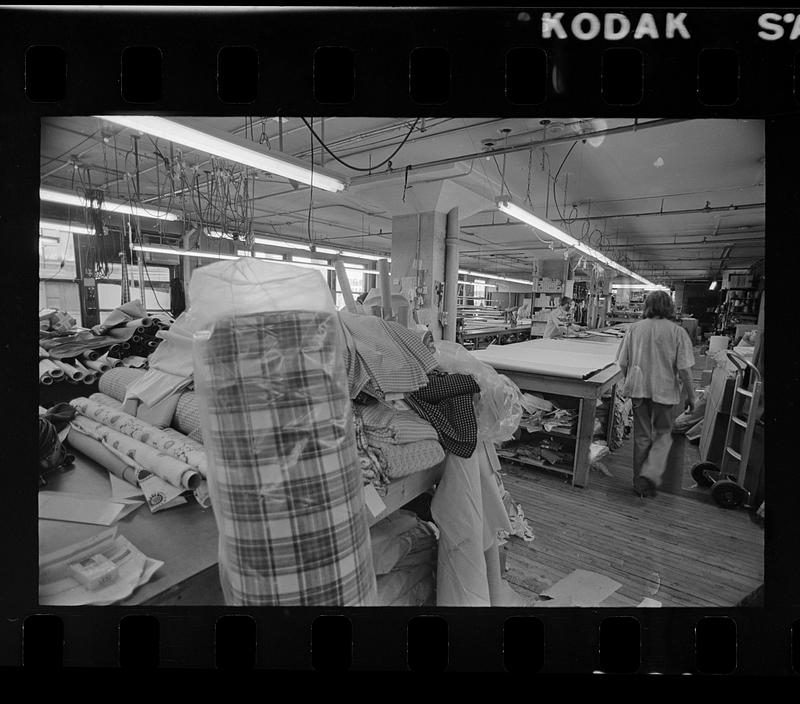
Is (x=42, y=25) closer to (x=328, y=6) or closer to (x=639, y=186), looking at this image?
Result: (x=328, y=6)

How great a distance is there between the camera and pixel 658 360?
3.33m

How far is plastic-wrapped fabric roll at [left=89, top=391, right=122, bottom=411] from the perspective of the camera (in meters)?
1.59

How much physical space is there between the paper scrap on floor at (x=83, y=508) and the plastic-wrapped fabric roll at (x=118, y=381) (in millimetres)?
567

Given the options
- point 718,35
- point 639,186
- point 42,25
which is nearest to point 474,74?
point 718,35

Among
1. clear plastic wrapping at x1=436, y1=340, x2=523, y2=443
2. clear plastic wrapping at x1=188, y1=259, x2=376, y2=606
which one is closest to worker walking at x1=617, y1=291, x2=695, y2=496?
clear plastic wrapping at x1=436, y1=340, x2=523, y2=443

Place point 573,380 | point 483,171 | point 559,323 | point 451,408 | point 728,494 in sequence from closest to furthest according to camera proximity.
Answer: point 451,408
point 728,494
point 573,380
point 483,171
point 559,323

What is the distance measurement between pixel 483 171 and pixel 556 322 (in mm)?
2922

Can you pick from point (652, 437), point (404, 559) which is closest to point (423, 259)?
point (652, 437)

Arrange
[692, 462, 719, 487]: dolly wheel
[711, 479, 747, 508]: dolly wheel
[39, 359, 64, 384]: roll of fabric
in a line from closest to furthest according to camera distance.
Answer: [39, 359, 64, 384]: roll of fabric → [711, 479, 747, 508]: dolly wheel → [692, 462, 719, 487]: dolly wheel

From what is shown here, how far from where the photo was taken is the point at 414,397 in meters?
1.49

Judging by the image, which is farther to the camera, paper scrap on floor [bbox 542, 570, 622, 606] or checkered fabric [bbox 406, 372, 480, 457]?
paper scrap on floor [bbox 542, 570, 622, 606]

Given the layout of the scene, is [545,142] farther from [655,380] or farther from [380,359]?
[380,359]

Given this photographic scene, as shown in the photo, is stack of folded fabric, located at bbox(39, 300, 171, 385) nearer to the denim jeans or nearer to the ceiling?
the ceiling

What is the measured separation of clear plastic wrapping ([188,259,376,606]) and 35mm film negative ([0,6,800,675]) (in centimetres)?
16
